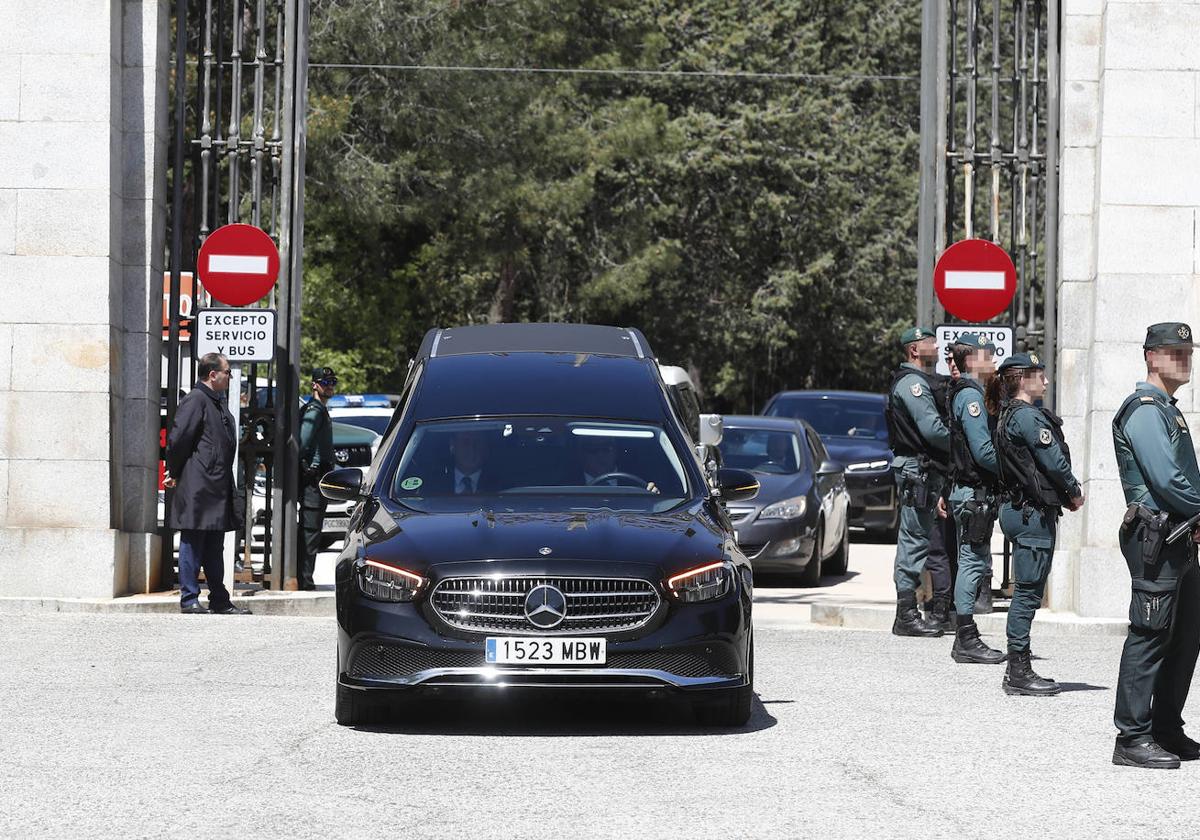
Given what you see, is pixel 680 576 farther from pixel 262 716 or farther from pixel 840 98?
pixel 840 98

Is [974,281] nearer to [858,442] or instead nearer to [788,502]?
[788,502]

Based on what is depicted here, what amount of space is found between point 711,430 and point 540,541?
36.5 feet

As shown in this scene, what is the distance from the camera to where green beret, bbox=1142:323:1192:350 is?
8969 millimetres

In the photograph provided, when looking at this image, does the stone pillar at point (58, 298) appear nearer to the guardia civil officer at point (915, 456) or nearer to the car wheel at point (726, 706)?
the guardia civil officer at point (915, 456)

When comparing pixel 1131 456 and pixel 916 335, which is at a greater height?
pixel 916 335

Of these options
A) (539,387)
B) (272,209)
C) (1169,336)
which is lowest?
(539,387)

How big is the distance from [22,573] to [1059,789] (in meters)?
9.85

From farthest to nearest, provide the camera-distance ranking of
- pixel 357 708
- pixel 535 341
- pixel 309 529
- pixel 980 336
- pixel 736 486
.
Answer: pixel 309 529, pixel 980 336, pixel 535 341, pixel 736 486, pixel 357 708

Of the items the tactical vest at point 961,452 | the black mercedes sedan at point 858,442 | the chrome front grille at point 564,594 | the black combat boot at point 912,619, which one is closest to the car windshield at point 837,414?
the black mercedes sedan at point 858,442

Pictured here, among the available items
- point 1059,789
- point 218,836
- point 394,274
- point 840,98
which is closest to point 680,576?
point 1059,789

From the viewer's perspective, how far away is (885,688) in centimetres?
1159

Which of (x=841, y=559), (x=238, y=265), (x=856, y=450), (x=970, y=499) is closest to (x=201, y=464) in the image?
(x=238, y=265)

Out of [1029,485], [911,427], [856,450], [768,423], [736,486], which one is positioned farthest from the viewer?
[856,450]

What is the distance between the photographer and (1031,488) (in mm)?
11109
